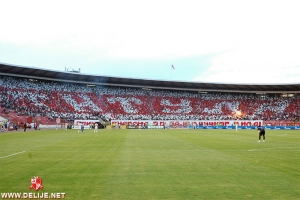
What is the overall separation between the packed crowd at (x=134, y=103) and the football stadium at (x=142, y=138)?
0.27 metres

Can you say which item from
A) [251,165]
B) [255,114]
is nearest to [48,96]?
[255,114]

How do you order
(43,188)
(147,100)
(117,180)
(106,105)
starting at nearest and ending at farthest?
(43,188) < (117,180) < (106,105) < (147,100)

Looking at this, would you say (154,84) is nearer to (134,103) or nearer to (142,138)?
(134,103)

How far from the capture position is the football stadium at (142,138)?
344 inches

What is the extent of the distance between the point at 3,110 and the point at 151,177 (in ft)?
181

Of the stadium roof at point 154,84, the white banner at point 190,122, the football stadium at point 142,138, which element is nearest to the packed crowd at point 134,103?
the football stadium at point 142,138

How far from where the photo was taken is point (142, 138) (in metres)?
31.1

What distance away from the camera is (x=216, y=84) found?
8569 centimetres

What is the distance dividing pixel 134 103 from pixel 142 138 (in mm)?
51833

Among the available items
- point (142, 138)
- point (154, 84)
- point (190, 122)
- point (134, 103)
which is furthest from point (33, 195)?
point (154, 84)

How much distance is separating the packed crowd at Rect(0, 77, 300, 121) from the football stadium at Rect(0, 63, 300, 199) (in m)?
0.27

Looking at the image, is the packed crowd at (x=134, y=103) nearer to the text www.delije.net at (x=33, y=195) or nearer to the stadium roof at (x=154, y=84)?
the stadium roof at (x=154, y=84)

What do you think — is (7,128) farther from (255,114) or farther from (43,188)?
(255,114)

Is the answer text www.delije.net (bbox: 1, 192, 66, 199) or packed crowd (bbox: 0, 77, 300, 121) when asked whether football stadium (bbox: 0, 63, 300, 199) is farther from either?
packed crowd (bbox: 0, 77, 300, 121)
